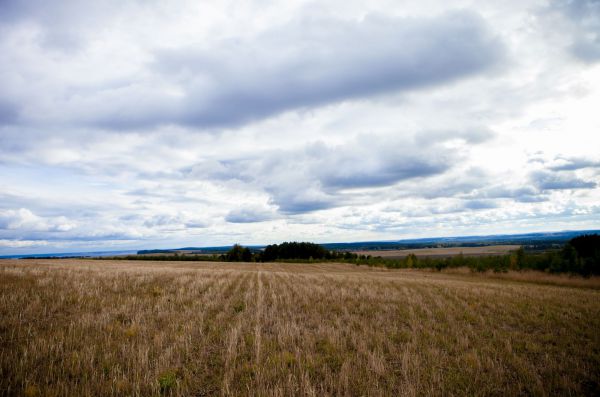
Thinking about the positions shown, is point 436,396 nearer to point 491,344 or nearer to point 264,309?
point 491,344

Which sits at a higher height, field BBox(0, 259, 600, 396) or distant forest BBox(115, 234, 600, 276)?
field BBox(0, 259, 600, 396)

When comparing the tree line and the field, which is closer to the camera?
the field

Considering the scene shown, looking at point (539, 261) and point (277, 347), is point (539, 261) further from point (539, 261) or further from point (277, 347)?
point (277, 347)

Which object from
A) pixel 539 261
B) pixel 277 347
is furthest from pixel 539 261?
pixel 277 347

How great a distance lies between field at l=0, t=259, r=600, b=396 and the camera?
5109 millimetres

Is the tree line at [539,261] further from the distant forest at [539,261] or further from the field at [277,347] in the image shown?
the field at [277,347]

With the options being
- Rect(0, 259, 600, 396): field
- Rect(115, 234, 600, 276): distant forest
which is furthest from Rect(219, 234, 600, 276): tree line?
Rect(0, 259, 600, 396): field

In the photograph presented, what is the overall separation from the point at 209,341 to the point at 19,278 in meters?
12.1

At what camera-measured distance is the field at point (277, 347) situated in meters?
5.11

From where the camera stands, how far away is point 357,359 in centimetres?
635

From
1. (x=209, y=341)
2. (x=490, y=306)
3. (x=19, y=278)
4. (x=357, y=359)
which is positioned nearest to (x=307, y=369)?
(x=357, y=359)

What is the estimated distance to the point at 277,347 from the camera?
697 centimetres

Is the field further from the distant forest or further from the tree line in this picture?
the tree line

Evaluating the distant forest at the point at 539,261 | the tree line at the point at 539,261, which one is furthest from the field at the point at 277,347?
the tree line at the point at 539,261
